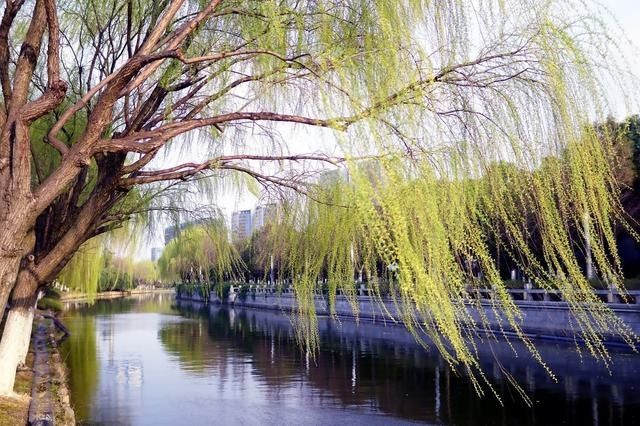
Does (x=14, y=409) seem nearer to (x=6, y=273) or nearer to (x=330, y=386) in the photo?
(x=6, y=273)

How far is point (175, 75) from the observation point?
482cm

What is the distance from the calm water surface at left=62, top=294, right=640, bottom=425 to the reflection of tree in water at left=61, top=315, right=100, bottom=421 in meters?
0.03

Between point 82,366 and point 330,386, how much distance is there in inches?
232

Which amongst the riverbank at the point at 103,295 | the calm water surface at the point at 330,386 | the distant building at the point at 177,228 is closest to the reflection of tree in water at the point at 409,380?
the calm water surface at the point at 330,386

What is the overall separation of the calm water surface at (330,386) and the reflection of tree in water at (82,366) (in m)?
0.03

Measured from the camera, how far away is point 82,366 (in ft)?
47.5

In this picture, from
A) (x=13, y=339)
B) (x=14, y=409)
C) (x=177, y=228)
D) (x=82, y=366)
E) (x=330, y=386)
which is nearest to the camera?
(x=14, y=409)

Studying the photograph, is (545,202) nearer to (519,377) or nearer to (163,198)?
(163,198)

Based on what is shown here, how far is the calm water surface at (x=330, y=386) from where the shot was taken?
934cm

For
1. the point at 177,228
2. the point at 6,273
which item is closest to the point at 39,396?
the point at 177,228

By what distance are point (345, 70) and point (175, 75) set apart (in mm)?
1599

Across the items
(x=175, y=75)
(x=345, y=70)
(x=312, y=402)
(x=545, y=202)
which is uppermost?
(x=175, y=75)

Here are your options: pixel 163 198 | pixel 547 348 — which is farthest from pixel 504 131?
pixel 547 348

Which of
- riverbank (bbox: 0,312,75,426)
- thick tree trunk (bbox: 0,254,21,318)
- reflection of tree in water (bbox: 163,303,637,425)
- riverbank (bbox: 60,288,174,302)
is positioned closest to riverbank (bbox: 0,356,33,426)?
riverbank (bbox: 0,312,75,426)
